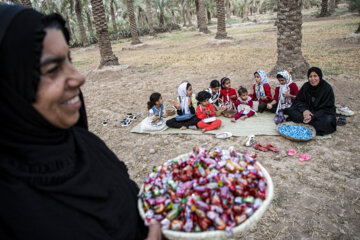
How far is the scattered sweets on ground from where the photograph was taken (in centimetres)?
411

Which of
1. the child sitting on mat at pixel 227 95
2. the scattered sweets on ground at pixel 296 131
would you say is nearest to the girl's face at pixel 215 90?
the child sitting on mat at pixel 227 95

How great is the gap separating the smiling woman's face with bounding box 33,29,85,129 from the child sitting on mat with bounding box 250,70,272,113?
5129mm

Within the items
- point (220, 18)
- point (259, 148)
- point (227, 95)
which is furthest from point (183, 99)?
point (220, 18)

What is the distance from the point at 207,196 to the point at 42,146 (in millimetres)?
957

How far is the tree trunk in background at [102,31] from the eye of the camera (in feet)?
33.5

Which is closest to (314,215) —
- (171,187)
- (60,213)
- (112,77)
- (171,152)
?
(171,187)

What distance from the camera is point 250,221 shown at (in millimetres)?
1269

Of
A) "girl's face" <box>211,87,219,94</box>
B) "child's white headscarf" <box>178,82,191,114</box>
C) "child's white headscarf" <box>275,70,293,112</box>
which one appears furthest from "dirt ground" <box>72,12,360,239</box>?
"girl's face" <box>211,87,219,94</box>

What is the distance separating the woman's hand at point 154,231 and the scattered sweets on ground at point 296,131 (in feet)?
11.8

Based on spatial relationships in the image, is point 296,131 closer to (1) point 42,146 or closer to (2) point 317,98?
(2) point 317,98

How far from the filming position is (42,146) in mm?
975

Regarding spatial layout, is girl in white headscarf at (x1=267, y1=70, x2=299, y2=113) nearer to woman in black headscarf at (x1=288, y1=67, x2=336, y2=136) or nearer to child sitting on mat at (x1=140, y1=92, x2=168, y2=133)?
woman in black headscarf at (x1=288, y1=67, x2=336, y2=136)

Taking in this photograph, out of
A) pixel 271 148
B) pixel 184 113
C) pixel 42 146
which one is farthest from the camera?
pixel 184 113

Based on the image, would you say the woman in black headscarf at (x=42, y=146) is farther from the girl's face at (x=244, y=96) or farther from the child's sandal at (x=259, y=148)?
the girl's face at (x=244, y=96)
